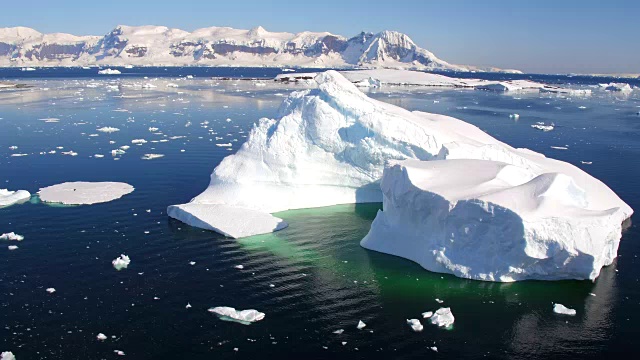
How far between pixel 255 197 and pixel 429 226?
24.4 ft

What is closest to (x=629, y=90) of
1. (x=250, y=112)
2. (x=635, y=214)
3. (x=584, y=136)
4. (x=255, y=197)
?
(x=584, y=136)

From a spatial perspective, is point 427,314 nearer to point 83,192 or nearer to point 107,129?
point 83,192

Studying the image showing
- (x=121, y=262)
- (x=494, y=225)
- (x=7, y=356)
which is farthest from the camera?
(x=121, y=262)

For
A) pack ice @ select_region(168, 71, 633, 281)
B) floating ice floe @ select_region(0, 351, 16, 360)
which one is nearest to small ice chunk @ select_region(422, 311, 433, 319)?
pack ice @ select_region(168, 71, 633, 281)

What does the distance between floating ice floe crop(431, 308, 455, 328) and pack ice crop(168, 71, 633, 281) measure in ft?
8.85

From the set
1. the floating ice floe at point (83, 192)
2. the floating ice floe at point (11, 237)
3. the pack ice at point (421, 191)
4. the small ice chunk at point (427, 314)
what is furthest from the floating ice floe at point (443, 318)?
the floating ice floe at point (83, 192)

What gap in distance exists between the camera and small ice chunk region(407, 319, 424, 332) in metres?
11.8

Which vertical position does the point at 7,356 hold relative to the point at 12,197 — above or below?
below

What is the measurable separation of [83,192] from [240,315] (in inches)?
521

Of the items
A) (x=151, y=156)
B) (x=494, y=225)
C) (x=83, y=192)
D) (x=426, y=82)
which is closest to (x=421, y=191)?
(x=494, y=225)

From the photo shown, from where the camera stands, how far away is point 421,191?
16.0 m

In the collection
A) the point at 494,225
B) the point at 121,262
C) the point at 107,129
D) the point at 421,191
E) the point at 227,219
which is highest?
the point at 421,191

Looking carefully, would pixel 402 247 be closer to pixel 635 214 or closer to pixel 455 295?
pixel 455 295

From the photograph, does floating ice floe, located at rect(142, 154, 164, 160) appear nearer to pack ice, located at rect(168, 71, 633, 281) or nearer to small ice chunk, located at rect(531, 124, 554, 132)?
pack ice, located at rect(168, 71, 633, 281)
